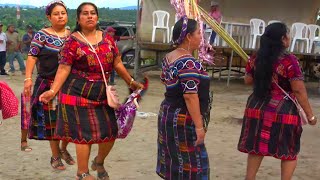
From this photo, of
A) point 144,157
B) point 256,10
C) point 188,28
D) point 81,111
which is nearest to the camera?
point 188,28

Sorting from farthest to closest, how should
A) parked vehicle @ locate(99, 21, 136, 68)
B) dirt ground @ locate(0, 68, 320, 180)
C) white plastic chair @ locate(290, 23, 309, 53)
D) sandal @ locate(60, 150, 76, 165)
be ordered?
parked vehicle @ locate(99, 21, 136, 68)
white plastic chair @ locate(290, 23, 309, 53)
sandal @ locate(60, 150, 76, 165)
dirt ground @ locate(0, 68, 320, 180)

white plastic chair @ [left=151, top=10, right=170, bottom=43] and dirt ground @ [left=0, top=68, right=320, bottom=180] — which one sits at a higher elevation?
white plastic chair @ [left=151, top=10, right=170, bottom=43]

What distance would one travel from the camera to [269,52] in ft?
13.4

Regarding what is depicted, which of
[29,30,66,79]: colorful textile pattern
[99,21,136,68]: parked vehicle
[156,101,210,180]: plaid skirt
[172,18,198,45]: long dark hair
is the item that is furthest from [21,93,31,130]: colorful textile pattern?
[99,21,136,68]: parked vehicle

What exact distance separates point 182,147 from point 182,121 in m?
0.19

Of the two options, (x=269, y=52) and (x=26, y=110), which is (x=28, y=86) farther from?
(x=269, y=52)

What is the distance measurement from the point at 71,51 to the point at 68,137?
0.71 m

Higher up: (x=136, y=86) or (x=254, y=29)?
(x=254, y=29)

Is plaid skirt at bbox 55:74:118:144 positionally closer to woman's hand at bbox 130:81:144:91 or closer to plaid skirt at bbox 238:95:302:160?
woman's hand at bbox 130:81:144:91

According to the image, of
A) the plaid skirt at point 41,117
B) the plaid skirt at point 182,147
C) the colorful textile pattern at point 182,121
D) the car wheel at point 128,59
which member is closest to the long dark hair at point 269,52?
the colorful textile pattern at point 182,121

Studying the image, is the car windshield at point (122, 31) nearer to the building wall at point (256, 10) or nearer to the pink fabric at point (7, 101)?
the building wall at point (256, 10)

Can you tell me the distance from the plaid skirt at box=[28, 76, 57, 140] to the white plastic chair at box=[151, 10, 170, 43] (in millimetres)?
8682

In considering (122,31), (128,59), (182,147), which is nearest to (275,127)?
(182,147)

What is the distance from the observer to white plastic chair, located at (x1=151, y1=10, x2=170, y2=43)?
533 inches
